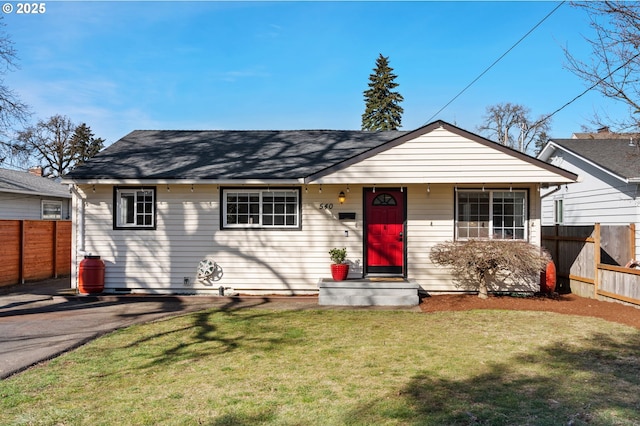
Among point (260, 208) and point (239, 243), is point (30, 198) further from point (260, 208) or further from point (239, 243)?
point (260, 208)

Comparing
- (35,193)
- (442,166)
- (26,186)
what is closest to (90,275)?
(442,166)

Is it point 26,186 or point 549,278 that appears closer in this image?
point 549,278

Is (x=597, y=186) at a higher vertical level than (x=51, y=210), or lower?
higher

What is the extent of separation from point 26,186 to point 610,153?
21818mm

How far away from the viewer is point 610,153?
1403 centimetres

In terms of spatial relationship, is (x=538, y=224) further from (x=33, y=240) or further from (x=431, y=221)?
(x=33, y=240)

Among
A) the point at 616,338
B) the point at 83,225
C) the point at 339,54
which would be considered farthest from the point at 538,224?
the point at 83,225

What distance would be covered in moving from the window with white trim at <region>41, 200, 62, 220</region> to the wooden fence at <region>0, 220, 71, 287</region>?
5.23 metres

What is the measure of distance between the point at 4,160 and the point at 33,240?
8.26 ft

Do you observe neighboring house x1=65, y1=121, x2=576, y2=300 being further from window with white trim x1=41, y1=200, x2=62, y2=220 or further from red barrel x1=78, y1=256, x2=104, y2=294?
window with white trim x1=41, y1=200, x2=62, y2=220

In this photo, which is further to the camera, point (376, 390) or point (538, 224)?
point (538, 224)

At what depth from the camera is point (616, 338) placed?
668 centimetres

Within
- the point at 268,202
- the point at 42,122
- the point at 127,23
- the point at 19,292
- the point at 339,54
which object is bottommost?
the point at 19,292

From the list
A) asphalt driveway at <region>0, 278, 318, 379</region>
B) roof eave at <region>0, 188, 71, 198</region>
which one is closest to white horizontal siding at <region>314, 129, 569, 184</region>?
asphalt driveway at <region>0, 278, 318, 379</region>
